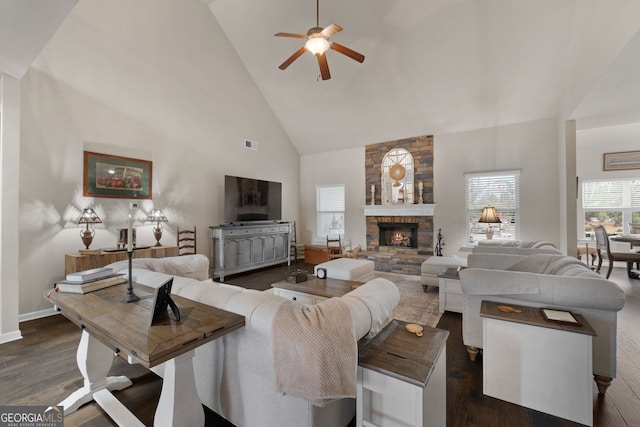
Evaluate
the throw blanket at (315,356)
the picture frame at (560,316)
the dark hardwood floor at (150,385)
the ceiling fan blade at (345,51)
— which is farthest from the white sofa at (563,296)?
the ceiling fan blade at (345,51)

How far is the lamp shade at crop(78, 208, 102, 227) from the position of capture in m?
3.59

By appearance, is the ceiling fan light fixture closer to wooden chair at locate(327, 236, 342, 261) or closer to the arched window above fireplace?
the arched window above fireplace

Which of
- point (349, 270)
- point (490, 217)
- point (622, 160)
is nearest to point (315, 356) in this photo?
point (349, 270)

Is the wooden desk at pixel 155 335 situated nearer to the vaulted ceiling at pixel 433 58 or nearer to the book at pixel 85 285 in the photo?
the book at pixel 85 285

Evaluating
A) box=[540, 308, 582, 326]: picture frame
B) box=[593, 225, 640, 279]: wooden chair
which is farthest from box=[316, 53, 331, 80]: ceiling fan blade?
box=[593, 225, 640, 279]: wooden chair

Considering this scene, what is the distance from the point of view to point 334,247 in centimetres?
658

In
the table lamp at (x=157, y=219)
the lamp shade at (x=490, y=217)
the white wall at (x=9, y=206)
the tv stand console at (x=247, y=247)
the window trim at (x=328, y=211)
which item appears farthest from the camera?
the window trim at (x=328, y=211)

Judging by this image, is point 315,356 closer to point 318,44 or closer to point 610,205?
point 318,44

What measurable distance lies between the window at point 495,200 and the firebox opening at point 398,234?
1.09 meters

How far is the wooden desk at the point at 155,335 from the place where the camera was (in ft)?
3.52

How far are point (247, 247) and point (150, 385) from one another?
3.54 m

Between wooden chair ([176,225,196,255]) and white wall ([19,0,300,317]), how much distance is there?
0.15m

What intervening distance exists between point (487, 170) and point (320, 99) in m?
3.75

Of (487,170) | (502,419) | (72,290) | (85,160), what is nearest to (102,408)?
(72,290)
